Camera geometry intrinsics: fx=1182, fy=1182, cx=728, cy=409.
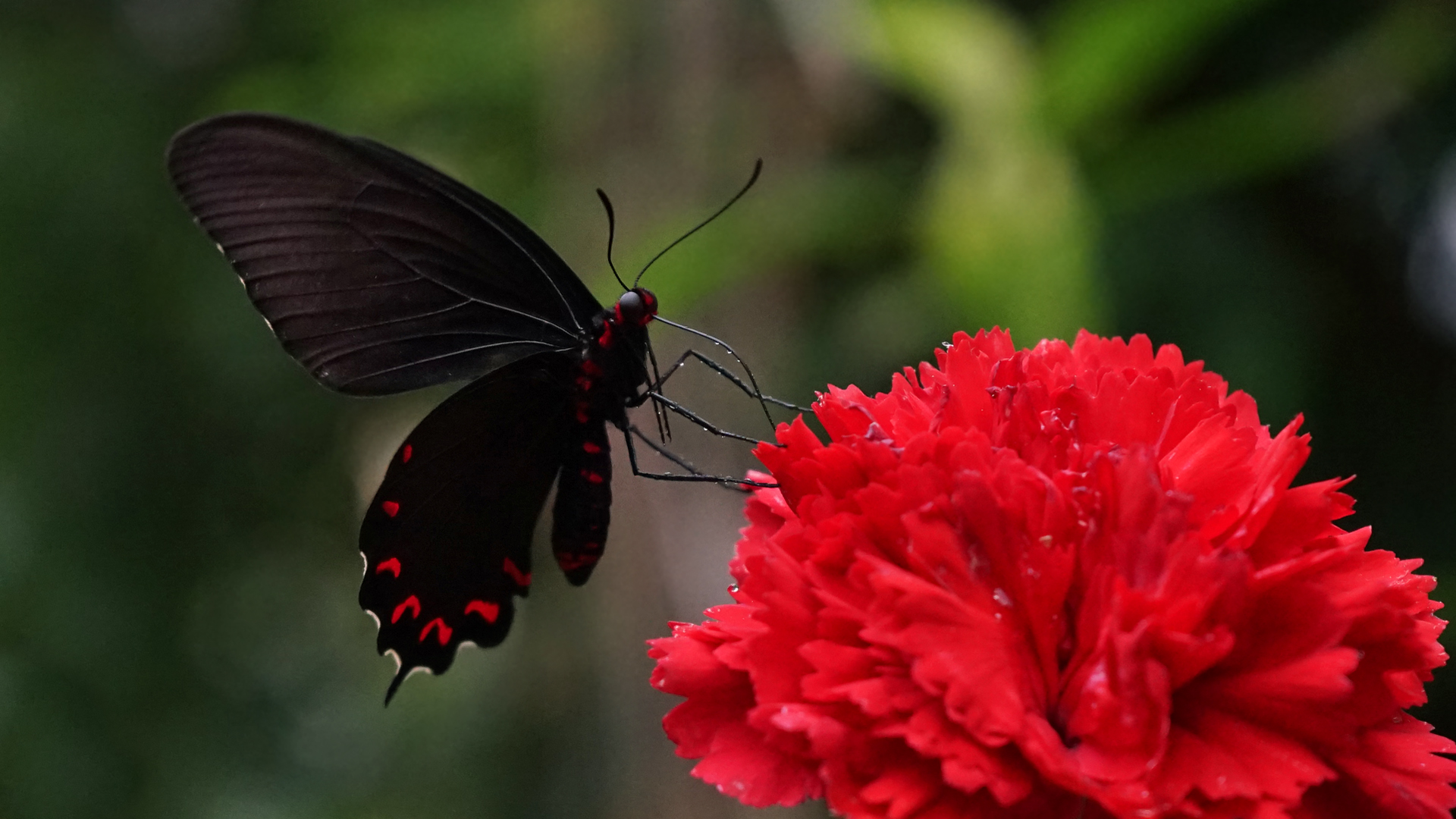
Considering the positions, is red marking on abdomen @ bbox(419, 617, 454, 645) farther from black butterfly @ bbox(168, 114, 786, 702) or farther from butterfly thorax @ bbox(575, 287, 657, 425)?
butterfly thorax @ bbox(575, 287, 657, 425)

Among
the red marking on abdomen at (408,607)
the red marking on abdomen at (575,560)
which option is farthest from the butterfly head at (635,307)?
the red marking on abdomen at (408,607)

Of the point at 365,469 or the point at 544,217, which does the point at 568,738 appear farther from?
the point at 544,217

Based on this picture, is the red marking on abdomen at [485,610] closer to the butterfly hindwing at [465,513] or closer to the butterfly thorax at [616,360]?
the butterfly hindwing at [465,513]

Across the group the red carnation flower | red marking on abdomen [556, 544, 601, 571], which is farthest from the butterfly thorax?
the red carnation flower

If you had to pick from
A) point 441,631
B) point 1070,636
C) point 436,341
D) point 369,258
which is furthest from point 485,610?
point 1070,636

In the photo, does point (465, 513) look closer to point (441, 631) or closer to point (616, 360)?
point (441, 631)

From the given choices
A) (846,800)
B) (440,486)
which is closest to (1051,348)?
(846,800)

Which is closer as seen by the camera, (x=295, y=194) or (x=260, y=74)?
(x=295, y=194)
